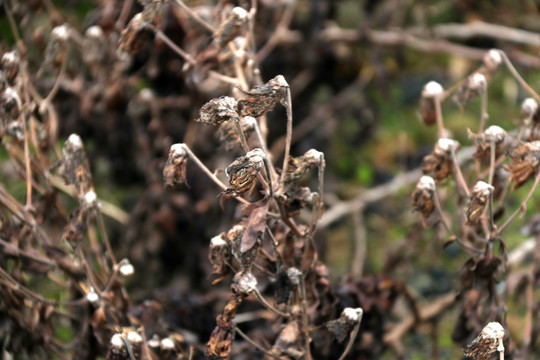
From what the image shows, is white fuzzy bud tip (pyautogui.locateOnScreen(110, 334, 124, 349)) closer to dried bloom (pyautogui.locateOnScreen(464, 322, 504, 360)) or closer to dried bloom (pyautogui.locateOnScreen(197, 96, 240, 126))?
dried bloom (pyautogui.locateOnScreen(197, 96, 240, 126))

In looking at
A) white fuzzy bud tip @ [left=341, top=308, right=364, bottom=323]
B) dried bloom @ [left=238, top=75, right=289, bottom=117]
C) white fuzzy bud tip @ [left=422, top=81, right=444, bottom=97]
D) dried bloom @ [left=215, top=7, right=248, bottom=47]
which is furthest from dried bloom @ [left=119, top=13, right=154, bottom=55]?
white fuzzy bud tip @ [left=341, top=308, right=364, bottom=323]

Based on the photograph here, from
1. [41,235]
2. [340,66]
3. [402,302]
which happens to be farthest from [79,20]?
[402,302]

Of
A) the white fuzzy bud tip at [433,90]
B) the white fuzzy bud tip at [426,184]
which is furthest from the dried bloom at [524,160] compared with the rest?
the white fuzzy bud tip at [433,90]

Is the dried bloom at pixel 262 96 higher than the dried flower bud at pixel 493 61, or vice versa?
the dried bloom at pixel 262 96

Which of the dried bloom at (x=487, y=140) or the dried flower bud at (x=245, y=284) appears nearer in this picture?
the dried flower bud at (x=245, y=284)

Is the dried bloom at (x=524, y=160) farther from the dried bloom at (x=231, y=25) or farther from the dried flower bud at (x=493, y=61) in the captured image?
the dried bloom at (x=231, y=25)

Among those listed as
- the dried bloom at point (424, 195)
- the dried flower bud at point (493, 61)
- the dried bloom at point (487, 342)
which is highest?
the dried flower bud at point (493, 61)
